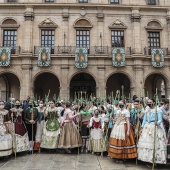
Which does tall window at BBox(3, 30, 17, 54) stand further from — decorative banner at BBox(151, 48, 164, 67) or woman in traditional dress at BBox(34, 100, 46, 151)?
woman in traditional dress at BBox(34, 100, 46, 151)

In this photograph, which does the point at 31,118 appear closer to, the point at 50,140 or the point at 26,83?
the point at 50,140

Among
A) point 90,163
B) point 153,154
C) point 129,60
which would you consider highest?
point 129,60

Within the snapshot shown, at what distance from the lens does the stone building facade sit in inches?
797

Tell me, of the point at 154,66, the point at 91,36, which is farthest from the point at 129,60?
the point at 91,36

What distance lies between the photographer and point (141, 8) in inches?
844

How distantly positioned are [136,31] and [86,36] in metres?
5.25

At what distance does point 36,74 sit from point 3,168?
48.4 feet

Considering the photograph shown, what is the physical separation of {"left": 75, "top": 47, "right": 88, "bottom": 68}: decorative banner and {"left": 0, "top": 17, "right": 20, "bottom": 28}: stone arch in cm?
701

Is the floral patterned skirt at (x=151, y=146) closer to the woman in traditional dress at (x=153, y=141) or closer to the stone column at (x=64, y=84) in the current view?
the woman in traditional dress at (x=153, y=141)

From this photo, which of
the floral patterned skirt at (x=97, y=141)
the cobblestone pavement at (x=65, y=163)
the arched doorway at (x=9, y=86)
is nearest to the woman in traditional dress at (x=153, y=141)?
the cobblestone pavement at (x=65, y=163)

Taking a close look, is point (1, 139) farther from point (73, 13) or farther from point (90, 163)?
point (73, 13)

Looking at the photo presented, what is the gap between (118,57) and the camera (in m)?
20.2

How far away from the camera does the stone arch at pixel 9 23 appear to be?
2073cm

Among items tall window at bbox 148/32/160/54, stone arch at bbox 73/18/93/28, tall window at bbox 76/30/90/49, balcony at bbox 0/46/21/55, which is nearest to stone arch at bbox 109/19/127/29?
stone arch at bbox 73/18/93/28
